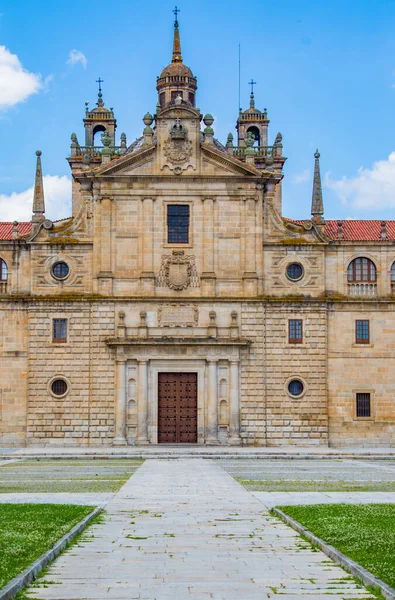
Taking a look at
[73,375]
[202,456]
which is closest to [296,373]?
[202,456]

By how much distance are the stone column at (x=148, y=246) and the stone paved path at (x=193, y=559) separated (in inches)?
1061

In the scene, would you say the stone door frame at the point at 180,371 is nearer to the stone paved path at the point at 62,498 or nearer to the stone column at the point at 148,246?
the stone column at the point at 148,246

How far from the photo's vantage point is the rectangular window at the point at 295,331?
48906mm

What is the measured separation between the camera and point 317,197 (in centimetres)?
5097

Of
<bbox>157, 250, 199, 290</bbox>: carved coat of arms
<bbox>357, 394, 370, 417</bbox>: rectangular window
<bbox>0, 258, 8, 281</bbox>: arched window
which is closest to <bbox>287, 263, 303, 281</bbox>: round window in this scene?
<bbox>157, 250, 199, 290</bbox>: carved coat of arms

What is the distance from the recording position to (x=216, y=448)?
45844 millimetres

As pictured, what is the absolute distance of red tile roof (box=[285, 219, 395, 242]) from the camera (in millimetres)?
50625

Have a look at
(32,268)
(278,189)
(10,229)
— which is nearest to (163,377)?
(32,268)

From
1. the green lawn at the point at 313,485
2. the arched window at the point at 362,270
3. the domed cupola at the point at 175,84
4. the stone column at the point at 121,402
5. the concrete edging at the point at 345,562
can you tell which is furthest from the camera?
the domed cupola at the point at 175,84

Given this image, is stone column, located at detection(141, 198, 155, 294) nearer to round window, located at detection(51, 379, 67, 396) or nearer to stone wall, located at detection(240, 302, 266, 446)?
stone wall, located at detection(240, 302, 266, 446)

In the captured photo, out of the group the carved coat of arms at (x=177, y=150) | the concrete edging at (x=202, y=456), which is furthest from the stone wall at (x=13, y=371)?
the carved coat of arms at (x=177, y=150)

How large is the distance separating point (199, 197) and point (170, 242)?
8.82 feet

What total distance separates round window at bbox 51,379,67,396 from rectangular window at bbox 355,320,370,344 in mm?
14764

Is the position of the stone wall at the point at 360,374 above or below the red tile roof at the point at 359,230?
below
